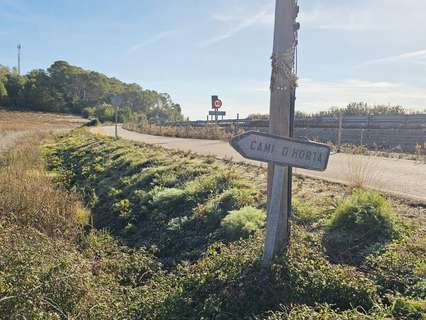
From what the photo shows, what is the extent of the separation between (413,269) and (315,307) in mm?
1196

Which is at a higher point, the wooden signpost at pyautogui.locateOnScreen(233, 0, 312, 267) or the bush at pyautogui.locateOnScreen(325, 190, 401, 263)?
the wooden signpost at pyautogui.locateOnScreen(233, 0, 312, 267)

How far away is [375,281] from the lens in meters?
3.84

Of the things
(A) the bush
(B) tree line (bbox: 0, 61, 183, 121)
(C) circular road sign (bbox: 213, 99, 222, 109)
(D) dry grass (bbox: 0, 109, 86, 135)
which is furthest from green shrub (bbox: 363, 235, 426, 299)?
(B) tree line (bbox: 0, 61, 183, 121)

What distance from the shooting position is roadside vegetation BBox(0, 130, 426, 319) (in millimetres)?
3633

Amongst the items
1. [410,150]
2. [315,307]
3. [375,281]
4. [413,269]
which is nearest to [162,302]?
[315,307]

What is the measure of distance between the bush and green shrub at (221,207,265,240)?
924 mm

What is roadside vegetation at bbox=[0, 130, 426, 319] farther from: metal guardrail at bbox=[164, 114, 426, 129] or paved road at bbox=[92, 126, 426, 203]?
metal guardrail at bbox=[164, 114, 426, 129]

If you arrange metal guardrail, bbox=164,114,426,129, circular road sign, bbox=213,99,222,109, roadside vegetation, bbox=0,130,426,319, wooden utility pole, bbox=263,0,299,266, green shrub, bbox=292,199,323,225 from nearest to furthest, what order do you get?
roadside vegetation, bbox=0,130,426,319, wooden utility pole, bbox=263,0,299,266, green shrub, bbox=292,199,323,225, metal guardrail, bbox=164,114,426,129, circular road sign, bbox=213,99,222,109

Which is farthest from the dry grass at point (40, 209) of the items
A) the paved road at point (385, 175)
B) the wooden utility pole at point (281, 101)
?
the paved road at point (385, 175)

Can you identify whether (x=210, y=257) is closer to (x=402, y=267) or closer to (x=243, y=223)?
(x=243, y=223)

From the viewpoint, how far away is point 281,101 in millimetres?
4027

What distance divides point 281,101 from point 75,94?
107 metres

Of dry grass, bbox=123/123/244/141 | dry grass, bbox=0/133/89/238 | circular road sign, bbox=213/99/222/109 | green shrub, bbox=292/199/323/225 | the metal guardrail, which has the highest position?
circular road sign, bbox=213/99/222/109

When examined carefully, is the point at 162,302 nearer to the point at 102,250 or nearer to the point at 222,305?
the point at 222,305
